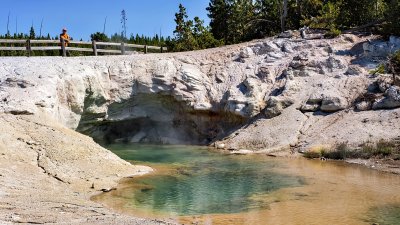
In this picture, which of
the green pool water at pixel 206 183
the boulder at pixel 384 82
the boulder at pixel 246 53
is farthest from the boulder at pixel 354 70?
the green pool water at pixel 206 183

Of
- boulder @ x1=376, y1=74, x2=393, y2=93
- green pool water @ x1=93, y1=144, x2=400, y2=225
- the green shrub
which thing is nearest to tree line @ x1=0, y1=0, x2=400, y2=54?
the green shrub

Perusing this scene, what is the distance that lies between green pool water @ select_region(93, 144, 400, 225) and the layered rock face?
388cm

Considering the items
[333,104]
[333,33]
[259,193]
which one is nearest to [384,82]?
[333,104]

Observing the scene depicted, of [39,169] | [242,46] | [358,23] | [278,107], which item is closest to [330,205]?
[39,169]

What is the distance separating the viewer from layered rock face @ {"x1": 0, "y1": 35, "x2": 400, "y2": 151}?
2189cm

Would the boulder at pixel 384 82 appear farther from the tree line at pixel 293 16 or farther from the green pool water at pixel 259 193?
the green pool water at pixel 259 193

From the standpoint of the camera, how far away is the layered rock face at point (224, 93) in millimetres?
21891

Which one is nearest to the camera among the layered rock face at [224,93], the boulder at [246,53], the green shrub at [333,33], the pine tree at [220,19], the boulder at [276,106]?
the layered rock face at [224,93]

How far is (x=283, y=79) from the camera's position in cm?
2670

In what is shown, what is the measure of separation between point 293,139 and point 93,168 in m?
10.7

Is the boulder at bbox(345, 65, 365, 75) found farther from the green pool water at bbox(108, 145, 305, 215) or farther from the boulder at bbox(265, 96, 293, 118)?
the green pool water at bbox(108, 145, 305, 215)

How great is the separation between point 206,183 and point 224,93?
12.3m

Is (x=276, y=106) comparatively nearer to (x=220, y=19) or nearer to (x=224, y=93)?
(x=224, y=93)

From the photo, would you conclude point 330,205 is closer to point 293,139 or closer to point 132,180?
point 132,180
